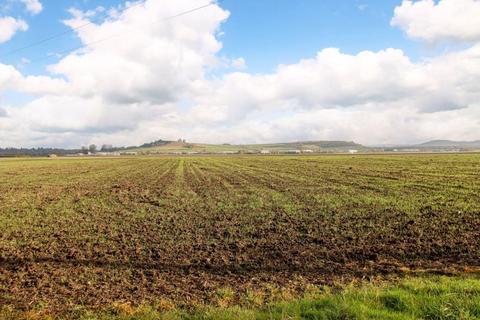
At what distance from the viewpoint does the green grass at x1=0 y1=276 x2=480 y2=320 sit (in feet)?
20.6

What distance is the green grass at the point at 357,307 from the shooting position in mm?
6277

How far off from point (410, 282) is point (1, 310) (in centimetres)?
871

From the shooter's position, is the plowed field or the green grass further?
the plowed field

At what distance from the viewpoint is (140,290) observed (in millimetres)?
8828

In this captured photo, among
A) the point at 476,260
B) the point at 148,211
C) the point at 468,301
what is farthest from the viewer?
the point at 148,211

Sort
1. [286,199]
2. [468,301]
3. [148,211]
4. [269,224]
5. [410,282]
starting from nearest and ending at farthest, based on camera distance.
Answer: [468,301] < [410,282] < [269,224] < [148,211] < [286,199]

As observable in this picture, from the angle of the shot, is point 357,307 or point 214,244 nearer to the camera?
point 357,307

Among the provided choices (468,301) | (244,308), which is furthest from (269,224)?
(468,301)

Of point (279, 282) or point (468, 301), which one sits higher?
point (468, 301)

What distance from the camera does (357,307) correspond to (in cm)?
655

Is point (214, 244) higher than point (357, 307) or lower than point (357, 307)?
lower

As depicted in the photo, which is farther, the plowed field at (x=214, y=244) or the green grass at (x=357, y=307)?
the plowed field at (x=214, y=244)

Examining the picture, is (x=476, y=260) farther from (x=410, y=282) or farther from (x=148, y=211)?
(x=148, y=211)

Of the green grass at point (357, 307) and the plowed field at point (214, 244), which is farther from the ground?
the green grass at point (357, 307)
